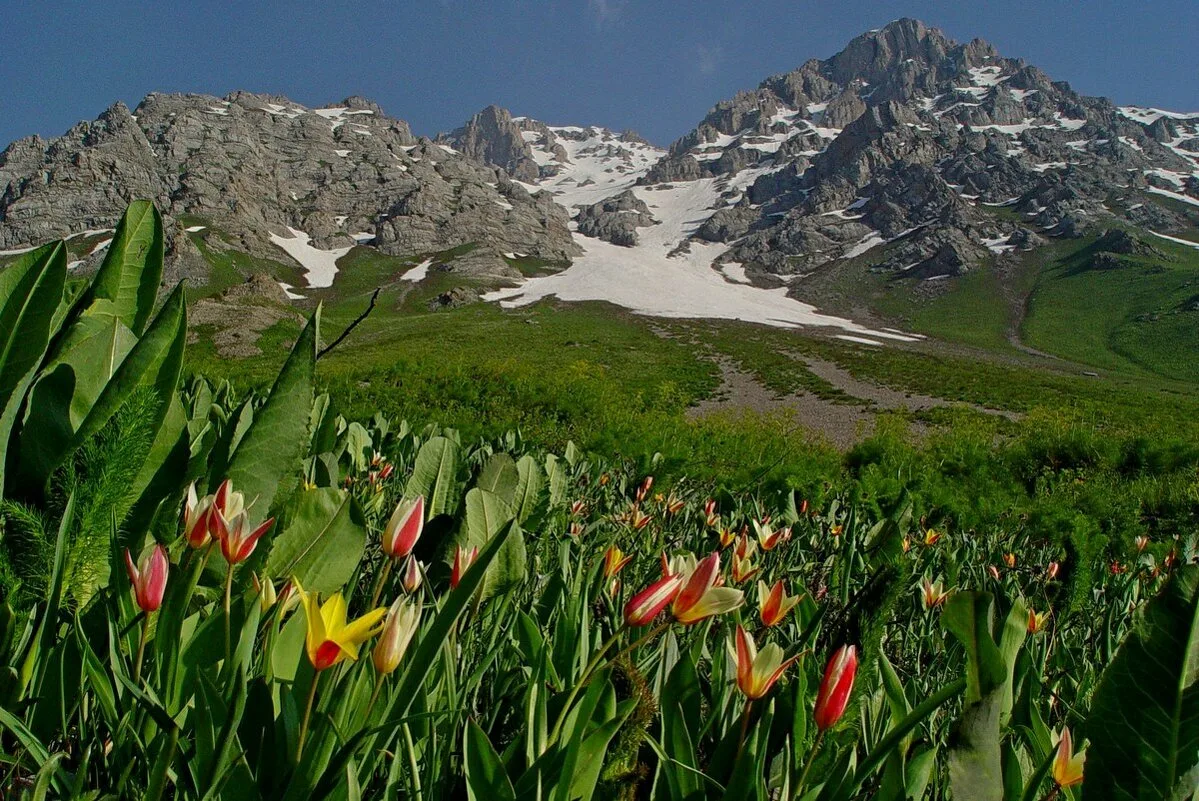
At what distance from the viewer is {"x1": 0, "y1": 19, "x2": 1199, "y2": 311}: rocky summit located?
94.2 metres

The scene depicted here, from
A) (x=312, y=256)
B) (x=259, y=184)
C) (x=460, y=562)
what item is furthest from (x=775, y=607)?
(x=259, y=184)

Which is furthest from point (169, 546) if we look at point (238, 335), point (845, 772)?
point (238, 335)

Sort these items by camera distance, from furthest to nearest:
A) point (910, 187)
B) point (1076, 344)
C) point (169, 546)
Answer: point (910, 187) < point (1076, 344) < point (169, 546)

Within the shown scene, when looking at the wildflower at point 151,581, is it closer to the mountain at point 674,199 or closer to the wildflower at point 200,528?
the wildflower at point 200,528

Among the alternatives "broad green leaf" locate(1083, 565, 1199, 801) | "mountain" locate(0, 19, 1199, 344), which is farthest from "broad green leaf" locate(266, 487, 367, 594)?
"mountain" locate(0, 19, 1199, 344)

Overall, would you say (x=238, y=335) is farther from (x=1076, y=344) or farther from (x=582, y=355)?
(x=1076, y=344)

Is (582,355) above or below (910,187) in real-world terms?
below

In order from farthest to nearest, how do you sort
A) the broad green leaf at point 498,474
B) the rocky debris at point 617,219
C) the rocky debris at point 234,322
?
the rocky debris at point 617,219
the rocky debris at point 234,322
the broad green leaf at point 498,474

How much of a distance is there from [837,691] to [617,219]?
13568 centimetres

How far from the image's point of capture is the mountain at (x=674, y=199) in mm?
90625

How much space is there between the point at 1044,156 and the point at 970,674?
151935mm

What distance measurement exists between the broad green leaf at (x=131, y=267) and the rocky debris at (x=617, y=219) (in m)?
127

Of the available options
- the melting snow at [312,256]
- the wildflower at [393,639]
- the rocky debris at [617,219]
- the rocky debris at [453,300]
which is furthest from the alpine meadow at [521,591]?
the rocky debris at [617,219]

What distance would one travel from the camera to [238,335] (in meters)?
29.4
